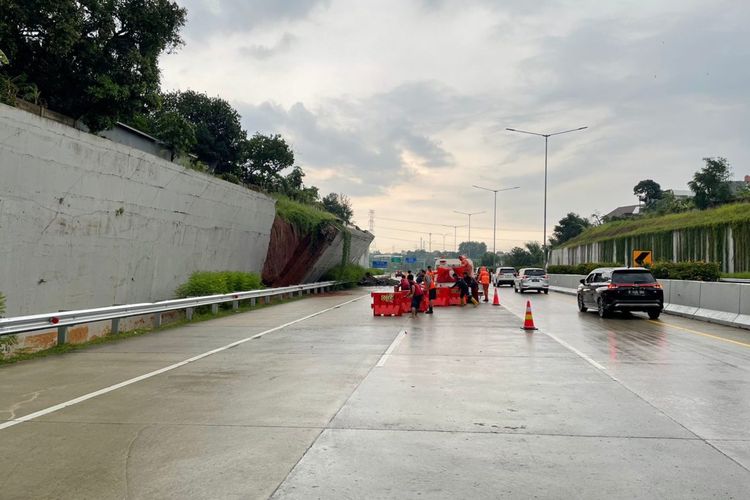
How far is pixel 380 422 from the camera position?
6613 millimetres

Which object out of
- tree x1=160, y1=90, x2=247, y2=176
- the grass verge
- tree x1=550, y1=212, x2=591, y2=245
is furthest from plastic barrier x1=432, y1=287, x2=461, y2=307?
tree x1=550, y1=212, x2=591, y2=245

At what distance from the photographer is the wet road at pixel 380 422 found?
4.83m

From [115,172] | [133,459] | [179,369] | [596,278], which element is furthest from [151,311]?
[596,278]

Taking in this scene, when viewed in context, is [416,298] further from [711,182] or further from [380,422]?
[711,182]

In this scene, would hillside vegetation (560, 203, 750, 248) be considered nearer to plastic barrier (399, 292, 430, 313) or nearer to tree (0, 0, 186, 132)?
plastic barrier (399, 292, 430, 313)

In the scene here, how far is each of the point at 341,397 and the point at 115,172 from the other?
36.6 ft

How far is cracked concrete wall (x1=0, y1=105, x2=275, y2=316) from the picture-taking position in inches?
500

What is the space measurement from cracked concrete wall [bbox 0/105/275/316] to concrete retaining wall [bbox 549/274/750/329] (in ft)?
55.8

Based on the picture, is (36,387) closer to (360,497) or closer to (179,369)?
(179,369)

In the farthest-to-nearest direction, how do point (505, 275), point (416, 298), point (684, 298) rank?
1. point (505, 275)
2. point (684, 298)
3. point (416, 298)

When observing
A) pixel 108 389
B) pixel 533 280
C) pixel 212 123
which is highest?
pixel 212 123

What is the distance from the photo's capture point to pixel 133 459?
17.7 ft

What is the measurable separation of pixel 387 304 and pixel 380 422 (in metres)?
14.3

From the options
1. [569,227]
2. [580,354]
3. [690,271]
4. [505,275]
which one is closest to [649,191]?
[569,227]
